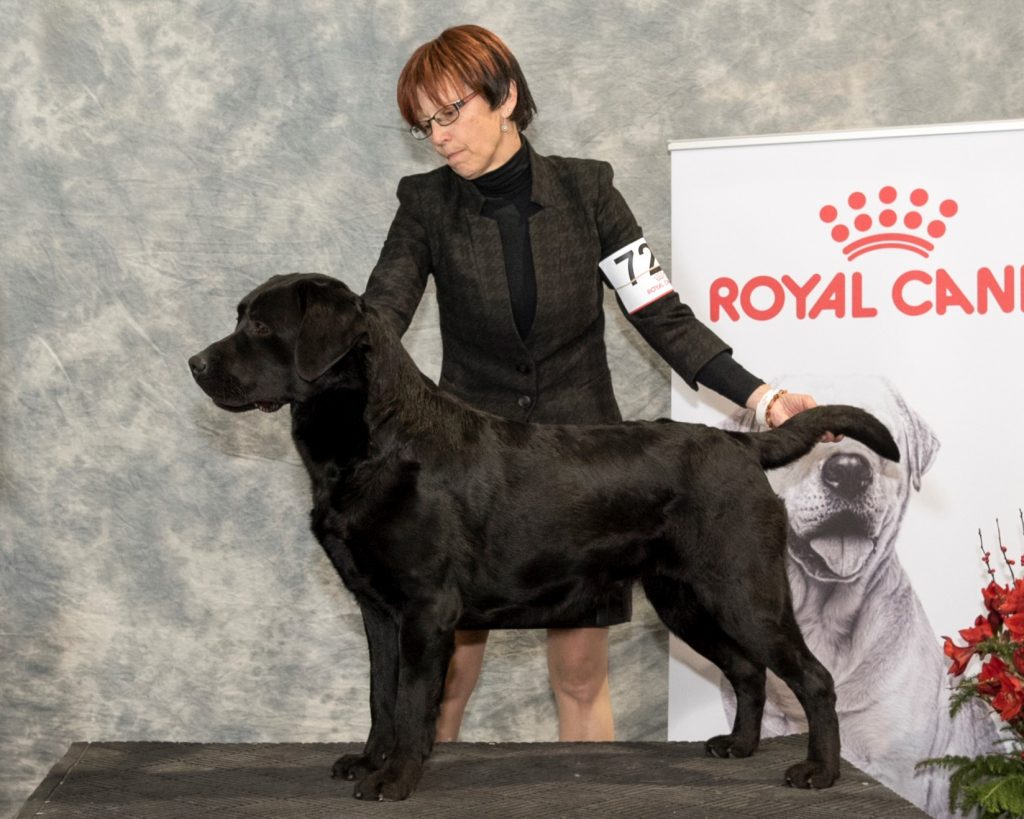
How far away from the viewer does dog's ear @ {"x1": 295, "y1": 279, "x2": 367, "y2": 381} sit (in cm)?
219

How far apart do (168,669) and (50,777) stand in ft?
6.71

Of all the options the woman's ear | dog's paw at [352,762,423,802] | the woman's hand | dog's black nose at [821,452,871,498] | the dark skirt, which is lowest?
dog's paw at [352,762,423,802]

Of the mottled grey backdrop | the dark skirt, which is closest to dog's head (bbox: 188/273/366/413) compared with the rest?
the dark skirt

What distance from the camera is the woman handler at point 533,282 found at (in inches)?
110

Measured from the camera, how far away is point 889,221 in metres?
3.56

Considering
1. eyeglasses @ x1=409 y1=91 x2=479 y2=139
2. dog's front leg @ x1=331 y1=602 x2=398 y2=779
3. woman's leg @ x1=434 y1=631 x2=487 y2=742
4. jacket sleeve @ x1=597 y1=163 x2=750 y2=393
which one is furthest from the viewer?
woman's leg @ x1=434 y1=631 x2=487 y2=742

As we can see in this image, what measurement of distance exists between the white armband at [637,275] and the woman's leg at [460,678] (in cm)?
96

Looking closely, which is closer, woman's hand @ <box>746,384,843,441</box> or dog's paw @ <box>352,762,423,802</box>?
dog's paw @ <box>352,762,423,802</box>

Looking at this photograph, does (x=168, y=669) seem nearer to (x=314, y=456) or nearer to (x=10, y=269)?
(x=10, y=269)

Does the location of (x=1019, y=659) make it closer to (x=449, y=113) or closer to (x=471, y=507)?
(x=471, y=507)

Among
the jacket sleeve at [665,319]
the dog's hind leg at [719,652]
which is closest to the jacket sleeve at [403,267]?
the jacket sleeve at [665,319]

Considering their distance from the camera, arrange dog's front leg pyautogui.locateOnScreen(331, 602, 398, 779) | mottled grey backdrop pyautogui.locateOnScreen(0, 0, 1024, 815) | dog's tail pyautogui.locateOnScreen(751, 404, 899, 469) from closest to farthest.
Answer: dog's front leg pyautogui.locateOnScreen(331, 602, 398, 779), dog's tail pyautogui.locateOnScreen(751, 404, 899, 469), mottled grey backdrop pyautogui.locateOnScreen(0, 0, 1024, 815)

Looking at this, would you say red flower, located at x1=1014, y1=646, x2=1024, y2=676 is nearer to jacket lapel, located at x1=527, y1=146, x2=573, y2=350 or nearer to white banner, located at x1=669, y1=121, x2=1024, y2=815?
white banner, located at x1=669, y1=121, x2=1024, y2=815

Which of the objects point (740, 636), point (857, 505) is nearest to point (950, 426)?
point (857, 505)
